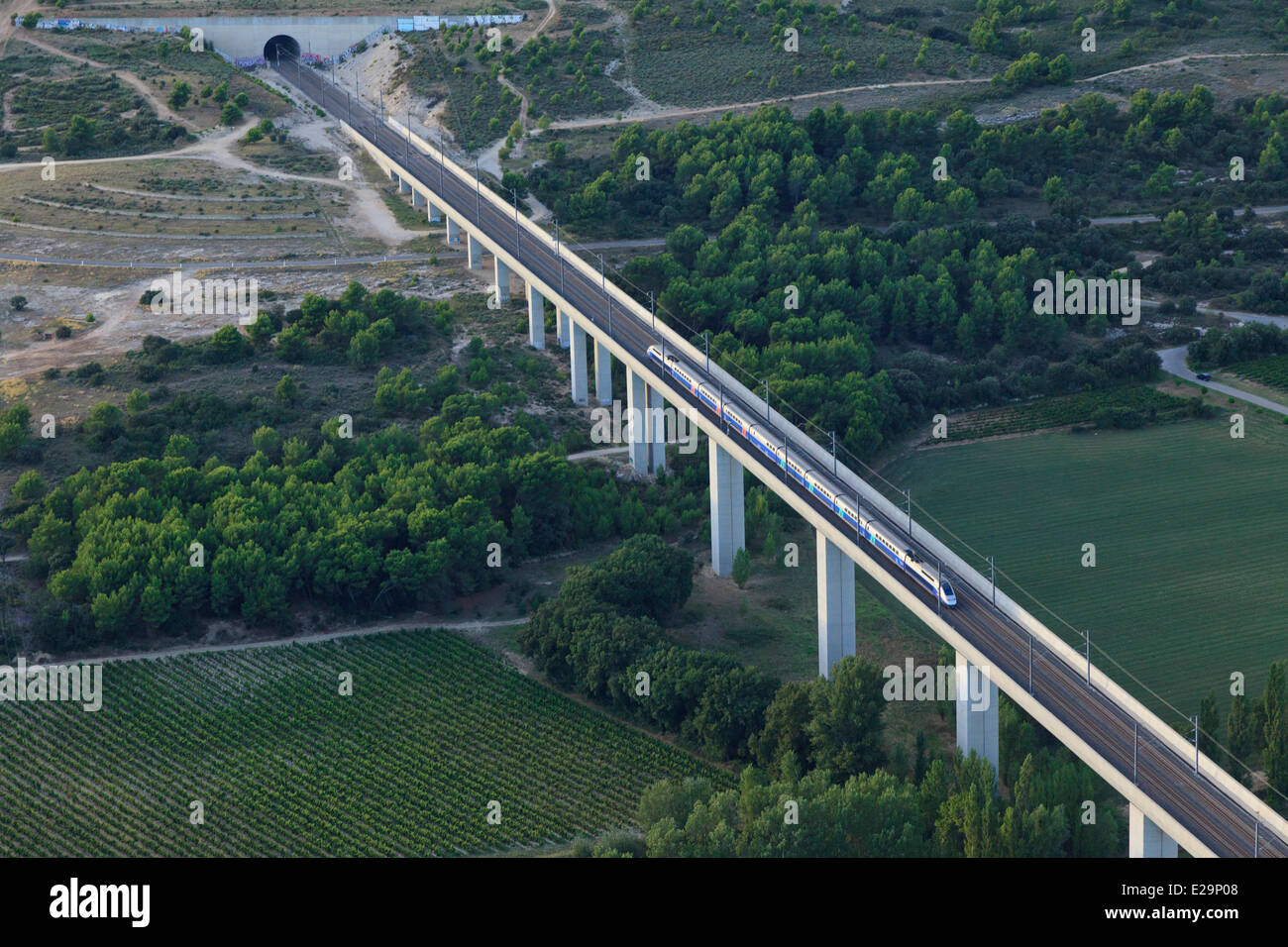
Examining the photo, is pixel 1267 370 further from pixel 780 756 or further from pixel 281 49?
pixel 281 49

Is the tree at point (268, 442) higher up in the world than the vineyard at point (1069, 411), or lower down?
higher up

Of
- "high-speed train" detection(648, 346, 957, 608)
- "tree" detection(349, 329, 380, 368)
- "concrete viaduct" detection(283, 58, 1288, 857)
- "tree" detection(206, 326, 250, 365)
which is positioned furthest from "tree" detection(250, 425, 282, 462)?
"high-speed train" detection(648, 346, 957, 608)

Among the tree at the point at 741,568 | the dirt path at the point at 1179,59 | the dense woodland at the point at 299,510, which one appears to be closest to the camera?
the dense woodland at the point at 299,510

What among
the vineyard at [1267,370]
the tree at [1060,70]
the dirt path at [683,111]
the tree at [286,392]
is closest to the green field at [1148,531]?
the vineyard at [1267,370]

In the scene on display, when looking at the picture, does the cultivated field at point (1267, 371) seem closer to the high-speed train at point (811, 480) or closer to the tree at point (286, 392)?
the high-speed train at point (811, 480)

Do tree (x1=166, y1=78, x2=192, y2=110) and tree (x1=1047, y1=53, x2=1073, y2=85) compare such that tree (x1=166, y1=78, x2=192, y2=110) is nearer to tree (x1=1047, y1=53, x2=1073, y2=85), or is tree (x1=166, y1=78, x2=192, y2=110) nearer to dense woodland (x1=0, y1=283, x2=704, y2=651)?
dense woodland (x1=0, y1=283, x2=704, y2=651)
